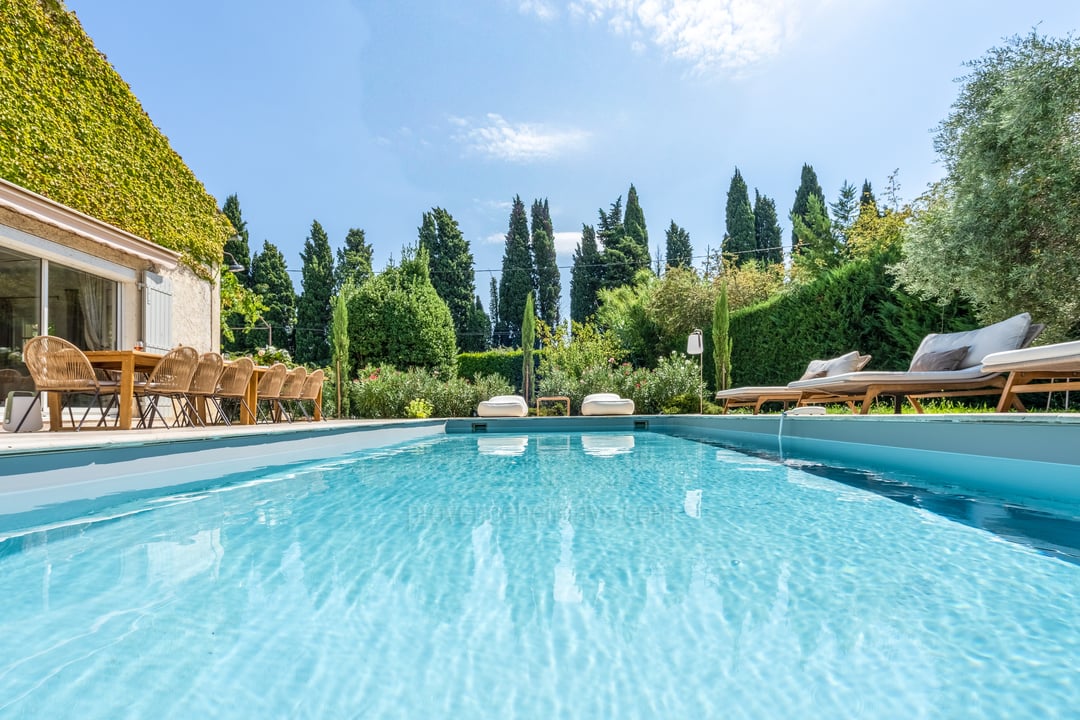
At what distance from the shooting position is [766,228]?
29719 millimetres

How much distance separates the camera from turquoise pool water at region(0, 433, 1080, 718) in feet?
3.58

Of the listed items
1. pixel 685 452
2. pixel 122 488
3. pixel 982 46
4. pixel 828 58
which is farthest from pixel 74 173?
pixel 982 46

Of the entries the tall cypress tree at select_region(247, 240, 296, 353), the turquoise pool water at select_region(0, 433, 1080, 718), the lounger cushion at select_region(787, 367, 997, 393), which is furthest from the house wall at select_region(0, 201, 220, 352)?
the tall cypress tree at select_region(247, 240, 296, 353)

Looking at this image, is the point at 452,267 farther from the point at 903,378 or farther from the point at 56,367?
the point at 903,378

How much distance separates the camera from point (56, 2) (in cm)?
728

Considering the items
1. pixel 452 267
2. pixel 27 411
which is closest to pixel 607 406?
pixel 27 411

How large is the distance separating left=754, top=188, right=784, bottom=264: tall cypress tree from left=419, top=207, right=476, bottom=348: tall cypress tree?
581 inches

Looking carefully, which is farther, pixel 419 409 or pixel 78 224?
pixel 419 409

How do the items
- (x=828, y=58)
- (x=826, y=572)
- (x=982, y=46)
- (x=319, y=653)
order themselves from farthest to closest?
1. (x=828, y=58)
2. (x=982, y=46)
3. (x=826, y=572)
4. (x=319, y=653)

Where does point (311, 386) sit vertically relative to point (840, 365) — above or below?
below

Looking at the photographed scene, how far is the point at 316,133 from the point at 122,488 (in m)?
12.3

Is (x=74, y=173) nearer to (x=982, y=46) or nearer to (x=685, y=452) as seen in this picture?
(x=685, y=452)

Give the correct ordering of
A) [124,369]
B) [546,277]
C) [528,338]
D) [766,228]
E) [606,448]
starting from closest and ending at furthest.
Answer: [124,369], [606,448], [528,338], [766,228], [546,277]

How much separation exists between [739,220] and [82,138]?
1071 inches
